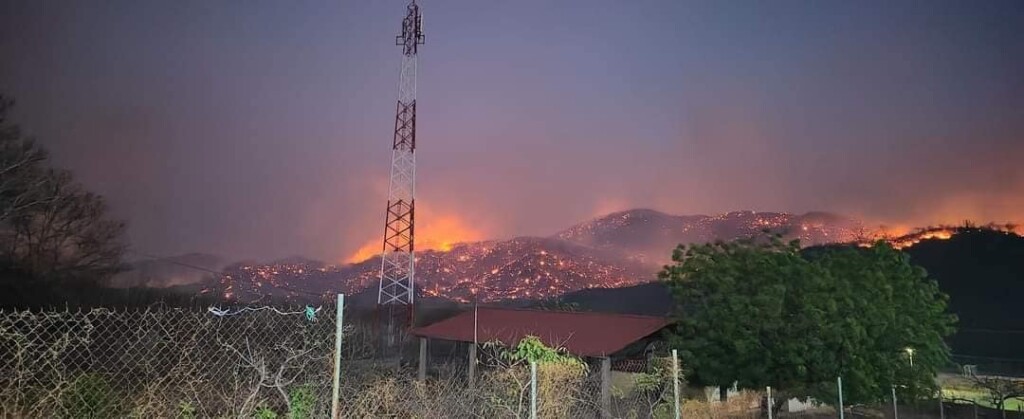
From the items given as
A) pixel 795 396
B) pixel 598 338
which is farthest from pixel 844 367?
pixel 598 338

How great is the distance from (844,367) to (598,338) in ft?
22.3

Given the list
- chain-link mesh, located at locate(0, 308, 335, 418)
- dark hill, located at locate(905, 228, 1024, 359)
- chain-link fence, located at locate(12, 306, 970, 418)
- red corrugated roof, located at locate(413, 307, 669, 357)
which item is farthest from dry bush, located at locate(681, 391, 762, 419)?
dark hill, located at locate(905, 228, 1024, 359)

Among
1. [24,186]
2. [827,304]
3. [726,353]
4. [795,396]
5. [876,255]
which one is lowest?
[795,396]

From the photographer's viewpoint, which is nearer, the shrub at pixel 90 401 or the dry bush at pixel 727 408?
the shrub at pixel 90 401

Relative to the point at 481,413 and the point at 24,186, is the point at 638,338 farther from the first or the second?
the point at 24,186

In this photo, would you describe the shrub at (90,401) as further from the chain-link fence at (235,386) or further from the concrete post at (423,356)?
the concrete post at (423,356)

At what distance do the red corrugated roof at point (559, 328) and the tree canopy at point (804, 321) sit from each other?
1606mm

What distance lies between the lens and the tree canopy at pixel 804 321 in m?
14.9

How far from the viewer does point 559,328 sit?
21.9 metres

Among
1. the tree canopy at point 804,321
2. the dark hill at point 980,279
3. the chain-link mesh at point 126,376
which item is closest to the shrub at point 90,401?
the chain-link mesh at point 126,376

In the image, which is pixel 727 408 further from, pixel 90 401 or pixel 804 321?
pixel 90 401

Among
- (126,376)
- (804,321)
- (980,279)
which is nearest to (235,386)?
(126,376)

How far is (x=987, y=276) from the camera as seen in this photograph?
196 ft

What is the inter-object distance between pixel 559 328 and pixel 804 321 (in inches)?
351
